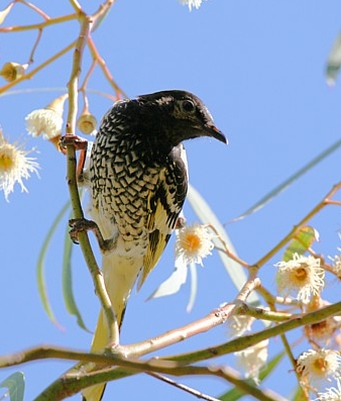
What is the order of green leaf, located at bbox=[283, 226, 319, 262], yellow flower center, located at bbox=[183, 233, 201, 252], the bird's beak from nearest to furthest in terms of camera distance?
green leaf, located at bbox=[283, 226, 319, 262], yellow flower center, located at bbox=[183, 233, 201, 252], the bird's beak

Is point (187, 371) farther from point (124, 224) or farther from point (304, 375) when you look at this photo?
point (124, 224)

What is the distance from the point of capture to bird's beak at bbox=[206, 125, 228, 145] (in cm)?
332

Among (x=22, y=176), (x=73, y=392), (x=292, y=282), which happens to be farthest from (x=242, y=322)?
(x=73, y=392)

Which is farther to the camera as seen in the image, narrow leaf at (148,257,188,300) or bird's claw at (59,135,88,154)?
narrow leaf at (148,257,188,300)

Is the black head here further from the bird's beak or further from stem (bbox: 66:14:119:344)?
stem (bbox: 66:14:119:344)

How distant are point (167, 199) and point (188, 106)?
387 mm

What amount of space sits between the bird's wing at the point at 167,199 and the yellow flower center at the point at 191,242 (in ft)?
1.77

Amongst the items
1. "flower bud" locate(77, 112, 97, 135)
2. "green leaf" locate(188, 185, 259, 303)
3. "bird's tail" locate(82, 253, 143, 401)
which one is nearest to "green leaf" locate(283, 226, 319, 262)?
"green leaf" locate(188, 185, 259, 303)

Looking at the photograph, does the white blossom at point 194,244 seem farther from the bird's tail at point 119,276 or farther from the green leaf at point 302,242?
the bird's tail at point 119,276

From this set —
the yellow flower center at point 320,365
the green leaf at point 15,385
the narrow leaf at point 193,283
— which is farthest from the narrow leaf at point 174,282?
the green leaf at point 15,385

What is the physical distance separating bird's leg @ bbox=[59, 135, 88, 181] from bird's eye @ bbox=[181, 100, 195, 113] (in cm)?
45

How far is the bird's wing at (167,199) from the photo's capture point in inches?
139

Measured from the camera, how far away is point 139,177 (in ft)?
11.7

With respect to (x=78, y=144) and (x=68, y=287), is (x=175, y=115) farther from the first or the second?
(x=68, y=287)
